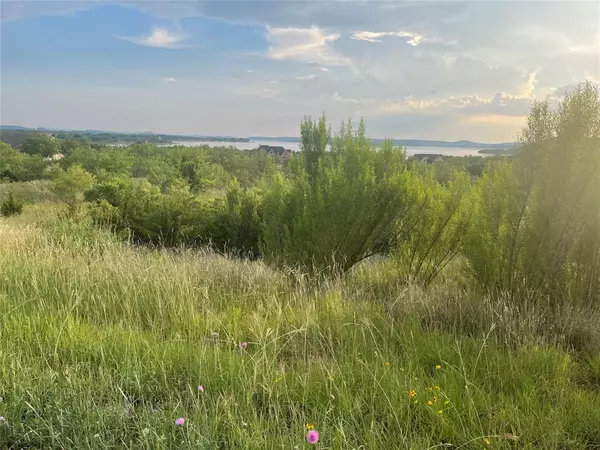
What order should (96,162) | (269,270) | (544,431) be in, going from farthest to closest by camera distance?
1. (96,162)
2. (269,270)
3. (544,431)

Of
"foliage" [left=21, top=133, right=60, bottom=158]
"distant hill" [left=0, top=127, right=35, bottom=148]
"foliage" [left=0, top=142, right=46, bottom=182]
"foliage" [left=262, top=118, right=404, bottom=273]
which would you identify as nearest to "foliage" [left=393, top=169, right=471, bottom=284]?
"foliage" [left=262, top=118, right=404, bottom=273]

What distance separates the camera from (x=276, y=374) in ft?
9.80

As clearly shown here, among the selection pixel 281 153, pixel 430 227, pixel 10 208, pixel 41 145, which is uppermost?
pixel 41 145

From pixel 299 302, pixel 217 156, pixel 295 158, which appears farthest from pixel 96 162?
pixel 299 302

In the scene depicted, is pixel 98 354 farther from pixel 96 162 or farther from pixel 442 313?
pixel 96 162

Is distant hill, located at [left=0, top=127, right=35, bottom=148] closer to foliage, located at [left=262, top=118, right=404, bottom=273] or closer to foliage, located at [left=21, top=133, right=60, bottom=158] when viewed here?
foliage, located at [left=21, top=133, right=60, bottom=158]

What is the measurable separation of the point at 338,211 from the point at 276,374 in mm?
3674

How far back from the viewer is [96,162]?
2055 inches

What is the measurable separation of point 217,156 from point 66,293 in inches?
2380

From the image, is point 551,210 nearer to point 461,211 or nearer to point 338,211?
point 461,211

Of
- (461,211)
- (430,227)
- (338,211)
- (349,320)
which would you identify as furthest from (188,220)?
(349,320)

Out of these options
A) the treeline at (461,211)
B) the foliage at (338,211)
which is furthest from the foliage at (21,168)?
the treeline at (461,211)

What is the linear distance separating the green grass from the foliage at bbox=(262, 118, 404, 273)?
56.0 inches

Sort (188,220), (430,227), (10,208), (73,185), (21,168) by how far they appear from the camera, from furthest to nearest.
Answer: (21,168) < (73,185) < (10,208) < (188,220) < (430,227)
